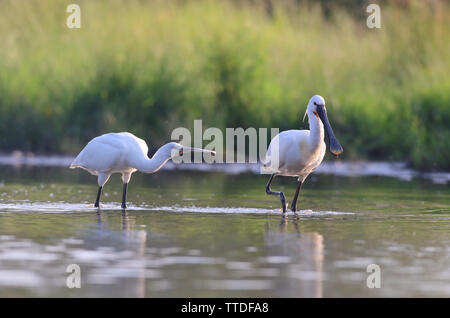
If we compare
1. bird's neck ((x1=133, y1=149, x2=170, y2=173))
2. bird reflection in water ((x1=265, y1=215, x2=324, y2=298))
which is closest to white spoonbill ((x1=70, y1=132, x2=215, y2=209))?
bird's neck ((x1=133, y1=149, x2=170, y2=173))

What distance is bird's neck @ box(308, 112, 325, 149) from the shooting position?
12.2 metres

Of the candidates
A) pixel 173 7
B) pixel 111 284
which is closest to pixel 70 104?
pixel 173 7

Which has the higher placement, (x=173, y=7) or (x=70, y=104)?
(x=173, y=7)

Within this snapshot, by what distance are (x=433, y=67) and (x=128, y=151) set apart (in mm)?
8840

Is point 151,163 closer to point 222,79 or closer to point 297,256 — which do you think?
point 297,256

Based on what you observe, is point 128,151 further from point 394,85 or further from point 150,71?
point 394,85

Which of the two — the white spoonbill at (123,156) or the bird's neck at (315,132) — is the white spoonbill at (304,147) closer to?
the bird's neck at (315,132)

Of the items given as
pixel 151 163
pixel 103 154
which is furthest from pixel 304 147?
pixel 103 154

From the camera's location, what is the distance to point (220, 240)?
31.7 ft

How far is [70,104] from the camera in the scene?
64.6 feet

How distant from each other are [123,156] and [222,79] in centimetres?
814

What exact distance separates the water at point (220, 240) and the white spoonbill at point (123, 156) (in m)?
0.44

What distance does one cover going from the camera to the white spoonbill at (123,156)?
39.8 ft
